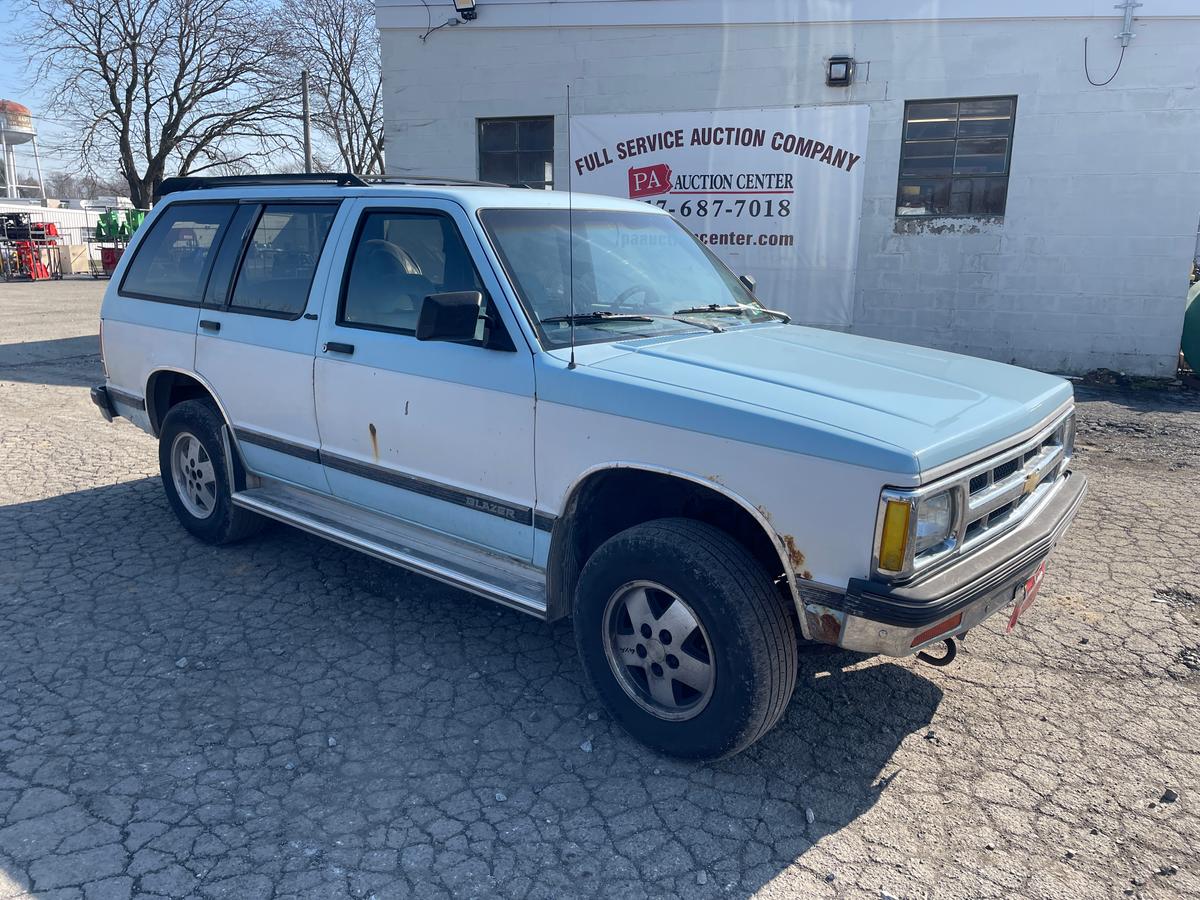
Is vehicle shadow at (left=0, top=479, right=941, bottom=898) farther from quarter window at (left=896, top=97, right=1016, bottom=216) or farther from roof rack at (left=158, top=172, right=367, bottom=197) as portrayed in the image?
quarter window at (left=896, top=97, right=1016, bottom=216)

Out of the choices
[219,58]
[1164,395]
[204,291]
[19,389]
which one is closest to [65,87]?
[219,58]

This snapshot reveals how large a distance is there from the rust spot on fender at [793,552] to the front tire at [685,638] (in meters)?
0.16

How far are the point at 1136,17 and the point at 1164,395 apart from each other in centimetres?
394

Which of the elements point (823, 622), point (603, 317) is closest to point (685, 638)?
point (823, 622)

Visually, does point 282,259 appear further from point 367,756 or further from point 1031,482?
point 1031,482

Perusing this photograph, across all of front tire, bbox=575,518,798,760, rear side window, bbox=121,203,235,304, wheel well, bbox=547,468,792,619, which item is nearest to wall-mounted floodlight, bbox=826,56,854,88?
rear side window, bbox=121,203,235,304

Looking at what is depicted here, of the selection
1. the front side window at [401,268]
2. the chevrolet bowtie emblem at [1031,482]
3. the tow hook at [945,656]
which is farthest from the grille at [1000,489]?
the front side window at [401,268]

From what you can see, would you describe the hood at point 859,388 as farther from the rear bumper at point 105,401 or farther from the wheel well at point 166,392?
the rear bumper at point 105,401

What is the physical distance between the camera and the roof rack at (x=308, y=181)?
4305 mm

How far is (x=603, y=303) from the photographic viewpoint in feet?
12.3

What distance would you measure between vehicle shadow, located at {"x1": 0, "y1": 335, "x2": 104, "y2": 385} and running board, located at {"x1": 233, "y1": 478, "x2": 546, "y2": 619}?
5960 millimetres

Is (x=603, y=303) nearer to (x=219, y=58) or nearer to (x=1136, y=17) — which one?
(x=1136, y=17)

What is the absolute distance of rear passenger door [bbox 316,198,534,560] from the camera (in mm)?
3426

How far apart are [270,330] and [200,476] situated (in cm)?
117
